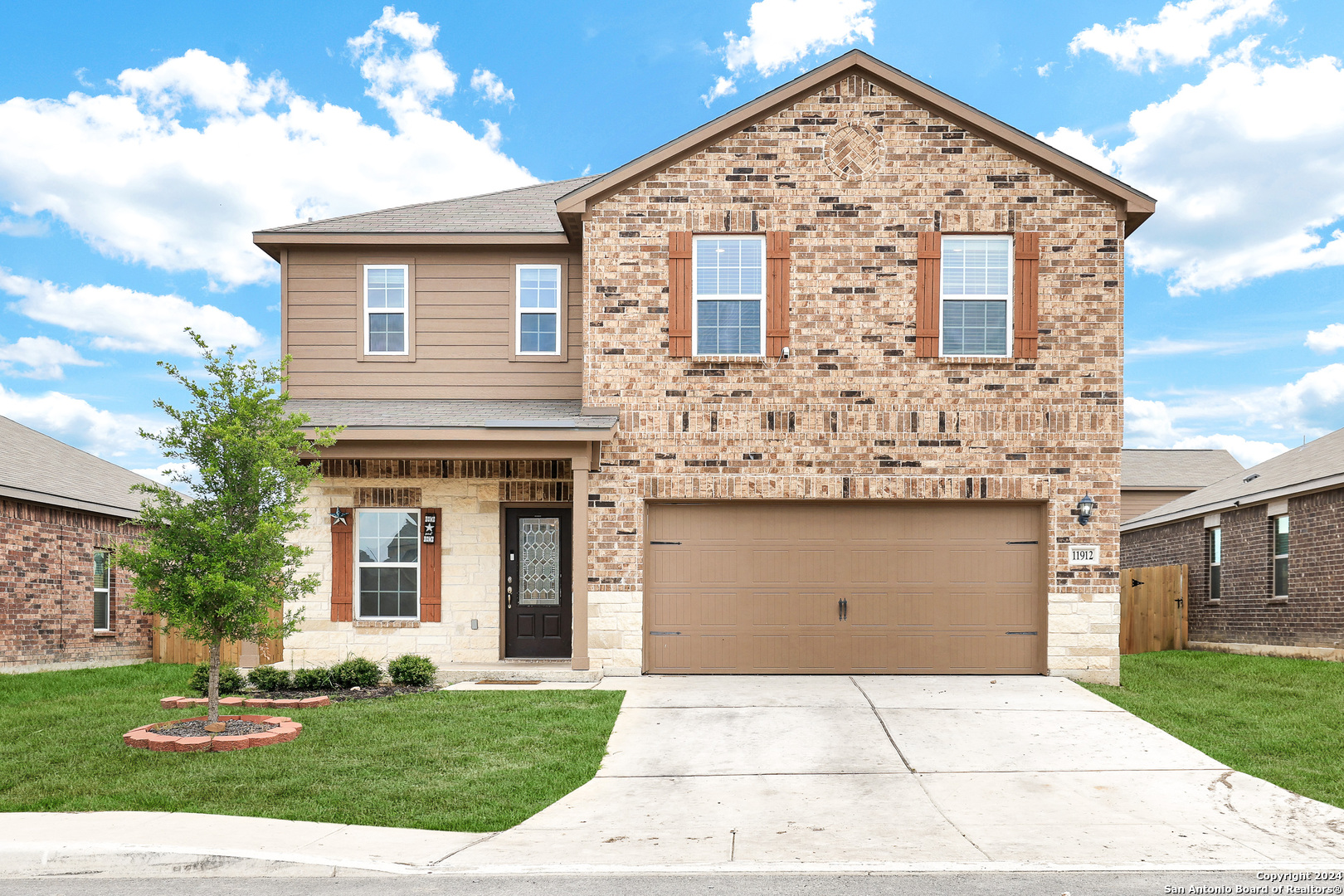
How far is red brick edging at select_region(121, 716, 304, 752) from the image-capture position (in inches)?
367

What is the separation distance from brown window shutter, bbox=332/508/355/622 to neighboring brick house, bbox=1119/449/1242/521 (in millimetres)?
21147

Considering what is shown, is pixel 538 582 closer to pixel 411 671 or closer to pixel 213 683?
pixel 411 671

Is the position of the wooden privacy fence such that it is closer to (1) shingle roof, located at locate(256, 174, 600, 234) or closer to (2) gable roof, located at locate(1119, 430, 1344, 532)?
(1) shingle roof, located at locate(256, 174, 600, 234)

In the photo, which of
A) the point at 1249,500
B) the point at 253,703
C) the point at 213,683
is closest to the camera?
the point at 213,683

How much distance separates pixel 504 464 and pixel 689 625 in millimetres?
3516

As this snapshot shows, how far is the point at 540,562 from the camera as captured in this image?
14.5 meters

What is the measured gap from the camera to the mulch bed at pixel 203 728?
9.70 m

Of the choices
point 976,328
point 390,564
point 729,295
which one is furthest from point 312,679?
point 976,328

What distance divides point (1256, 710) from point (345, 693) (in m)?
11.1

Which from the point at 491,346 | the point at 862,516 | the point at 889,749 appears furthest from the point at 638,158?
the point at 889,749

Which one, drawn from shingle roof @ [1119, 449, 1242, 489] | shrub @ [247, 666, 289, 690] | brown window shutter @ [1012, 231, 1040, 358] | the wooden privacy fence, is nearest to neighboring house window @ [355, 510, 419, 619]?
the wooden privacy fence

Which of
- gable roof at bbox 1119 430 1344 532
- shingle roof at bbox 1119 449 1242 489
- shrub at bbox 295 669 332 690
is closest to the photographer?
shrub at bbox 295 669 332 690

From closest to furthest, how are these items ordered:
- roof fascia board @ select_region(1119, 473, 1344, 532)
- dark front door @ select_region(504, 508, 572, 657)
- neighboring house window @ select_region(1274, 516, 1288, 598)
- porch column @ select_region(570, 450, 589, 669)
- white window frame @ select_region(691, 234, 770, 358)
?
porch column @ select_region(570, 450, 589, 669), white window frame @ select_region(691, 234, 770, 358), dark front door @ select_region(504, 508, 572, 657), roof fascia board @ select_region(1119, 473, 1344, 532), neighboring house window @ select_region(1274, 516, 1288, 598)

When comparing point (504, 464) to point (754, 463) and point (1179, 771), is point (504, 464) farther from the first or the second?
point (1179, 771)
